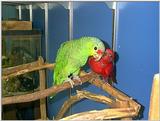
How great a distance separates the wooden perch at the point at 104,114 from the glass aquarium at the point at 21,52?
925 mm

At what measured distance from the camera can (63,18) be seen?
52.8 inches

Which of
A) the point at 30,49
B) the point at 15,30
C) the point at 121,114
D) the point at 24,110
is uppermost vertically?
the point at 15,30

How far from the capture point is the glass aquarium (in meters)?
1.48

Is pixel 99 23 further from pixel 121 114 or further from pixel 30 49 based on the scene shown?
pixel 30 49

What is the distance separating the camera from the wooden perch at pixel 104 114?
59cm

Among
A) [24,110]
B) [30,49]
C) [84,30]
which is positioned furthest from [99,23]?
[24,110]

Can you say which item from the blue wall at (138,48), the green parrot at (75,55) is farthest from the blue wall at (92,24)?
the green parrot at (75,55)

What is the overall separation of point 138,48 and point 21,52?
848mm

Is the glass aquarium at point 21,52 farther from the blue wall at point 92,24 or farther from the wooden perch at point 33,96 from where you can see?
the wooden perch at point 33,96

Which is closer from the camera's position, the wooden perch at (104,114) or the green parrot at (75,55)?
the wooden perch at (104,114)

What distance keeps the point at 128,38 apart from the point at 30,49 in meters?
0.80

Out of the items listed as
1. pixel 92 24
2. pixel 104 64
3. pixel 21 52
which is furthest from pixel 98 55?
pixel 21 52

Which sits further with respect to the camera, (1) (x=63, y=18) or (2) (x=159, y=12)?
Result: (1) (x=63, y=18)

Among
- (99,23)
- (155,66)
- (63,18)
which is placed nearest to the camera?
(155,66)
